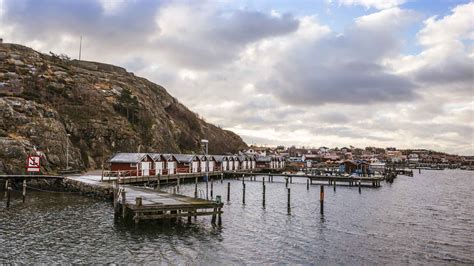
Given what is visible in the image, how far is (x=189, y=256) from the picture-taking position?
78.7 feet

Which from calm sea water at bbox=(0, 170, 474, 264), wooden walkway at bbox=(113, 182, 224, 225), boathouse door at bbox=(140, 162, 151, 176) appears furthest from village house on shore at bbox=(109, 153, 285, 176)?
wooden walkway at bbox=(113, 182, 224, 225)

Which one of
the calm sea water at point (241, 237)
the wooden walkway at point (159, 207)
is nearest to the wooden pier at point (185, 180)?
the calm sea water at point (241, 237)

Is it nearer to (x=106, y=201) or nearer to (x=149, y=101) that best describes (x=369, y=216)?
(x=106, y=201)

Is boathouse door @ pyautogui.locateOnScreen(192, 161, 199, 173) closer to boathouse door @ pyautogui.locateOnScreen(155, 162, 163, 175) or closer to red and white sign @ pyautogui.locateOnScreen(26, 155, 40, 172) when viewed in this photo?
boathouse door @ pyautogui.locateOnScreen(155, 162, 163, 175)

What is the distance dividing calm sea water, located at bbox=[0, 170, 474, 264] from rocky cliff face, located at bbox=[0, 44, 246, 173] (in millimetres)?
29104

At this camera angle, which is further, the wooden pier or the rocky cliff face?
the rocky cliff face

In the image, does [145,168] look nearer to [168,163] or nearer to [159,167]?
[159,167]

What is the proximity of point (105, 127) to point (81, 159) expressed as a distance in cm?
1767

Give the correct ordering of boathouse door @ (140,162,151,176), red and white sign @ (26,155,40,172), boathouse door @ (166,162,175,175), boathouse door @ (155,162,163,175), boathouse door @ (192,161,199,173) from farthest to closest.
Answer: boathouse door @ (192,161,199,173)
boathouse door @ (166,162,175,175)
boathouse door @ (155,162,163,175)
boathouse door @ (140,162,151,176)
red and white sign @ (26,155,40,172)

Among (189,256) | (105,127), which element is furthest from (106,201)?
(105,127)

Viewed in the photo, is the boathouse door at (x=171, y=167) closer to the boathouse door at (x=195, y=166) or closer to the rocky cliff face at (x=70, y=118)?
the boathouse door at (x=195, y=166)

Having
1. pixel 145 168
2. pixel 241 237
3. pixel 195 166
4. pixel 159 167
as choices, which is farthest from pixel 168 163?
pixel 241 237

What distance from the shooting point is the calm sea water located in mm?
24297

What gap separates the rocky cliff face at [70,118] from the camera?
70.6 meters
